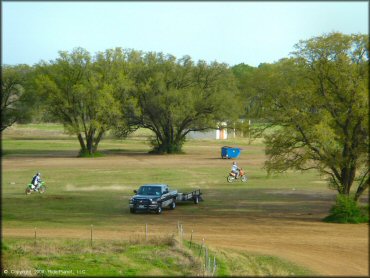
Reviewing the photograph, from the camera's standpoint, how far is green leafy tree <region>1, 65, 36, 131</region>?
86.8 metres

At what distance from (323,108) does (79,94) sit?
51399mm

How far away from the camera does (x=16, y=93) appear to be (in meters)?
87.9

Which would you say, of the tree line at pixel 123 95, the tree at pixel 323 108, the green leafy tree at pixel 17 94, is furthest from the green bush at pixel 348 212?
the green leafy tree at pixel 17 94

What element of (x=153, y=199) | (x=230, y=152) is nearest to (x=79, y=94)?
(x=230, y=152)

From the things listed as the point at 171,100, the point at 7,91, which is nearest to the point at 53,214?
the point at 171,100

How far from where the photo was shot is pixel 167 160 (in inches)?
2862

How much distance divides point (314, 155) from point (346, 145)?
6.03ft

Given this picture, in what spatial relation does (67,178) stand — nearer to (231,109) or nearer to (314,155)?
(314,155)

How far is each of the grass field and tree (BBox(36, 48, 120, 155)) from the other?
19.8 meters

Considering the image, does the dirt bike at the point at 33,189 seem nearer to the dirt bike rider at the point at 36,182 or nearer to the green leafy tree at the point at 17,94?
the dirt bike rider at the point at 36,182

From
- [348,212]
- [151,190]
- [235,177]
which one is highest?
[151,190]

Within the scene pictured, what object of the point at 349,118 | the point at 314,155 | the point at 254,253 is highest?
the point at 349,118

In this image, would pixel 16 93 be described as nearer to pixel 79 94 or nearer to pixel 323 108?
pixel 79 94

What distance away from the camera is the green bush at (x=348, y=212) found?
91.3ft
